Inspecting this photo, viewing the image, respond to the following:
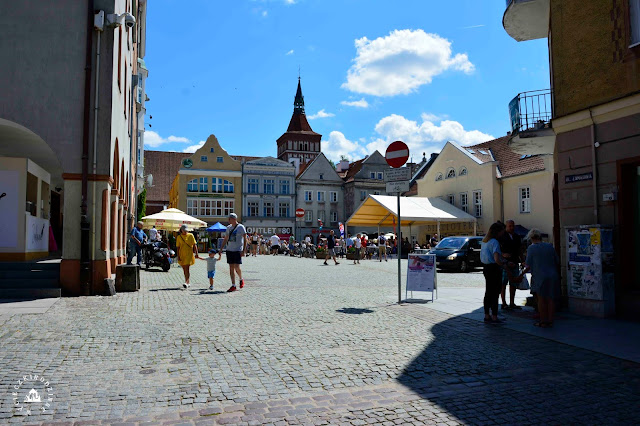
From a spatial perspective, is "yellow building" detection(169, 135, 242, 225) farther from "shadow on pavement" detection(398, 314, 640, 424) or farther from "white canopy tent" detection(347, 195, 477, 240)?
"shadow on pavement" detection(398, 314, 640, 424)

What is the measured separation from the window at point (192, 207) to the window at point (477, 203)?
33.4 m

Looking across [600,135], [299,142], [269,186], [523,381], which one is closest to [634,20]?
[600,135]

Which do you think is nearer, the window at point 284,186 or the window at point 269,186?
the window at point 269,186

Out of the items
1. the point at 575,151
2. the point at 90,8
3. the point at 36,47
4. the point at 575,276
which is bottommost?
the point at 575,276

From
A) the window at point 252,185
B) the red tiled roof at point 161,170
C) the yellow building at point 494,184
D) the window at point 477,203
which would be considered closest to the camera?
the yellow building at point 494,184

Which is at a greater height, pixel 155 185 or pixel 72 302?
pixel 155 185

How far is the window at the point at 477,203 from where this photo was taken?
42456mm

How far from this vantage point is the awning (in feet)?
116

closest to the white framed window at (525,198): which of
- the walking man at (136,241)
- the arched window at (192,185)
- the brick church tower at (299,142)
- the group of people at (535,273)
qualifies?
the walking man at (136,241)

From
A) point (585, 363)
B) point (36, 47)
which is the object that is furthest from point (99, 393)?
point (36, 47)

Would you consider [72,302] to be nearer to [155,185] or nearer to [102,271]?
[102,271]

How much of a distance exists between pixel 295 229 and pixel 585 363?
6229cm

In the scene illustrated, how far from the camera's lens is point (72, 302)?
33.9ft

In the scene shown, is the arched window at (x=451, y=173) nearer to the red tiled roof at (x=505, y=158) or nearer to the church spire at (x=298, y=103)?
the red tiled roof at (x=505, y=158)
